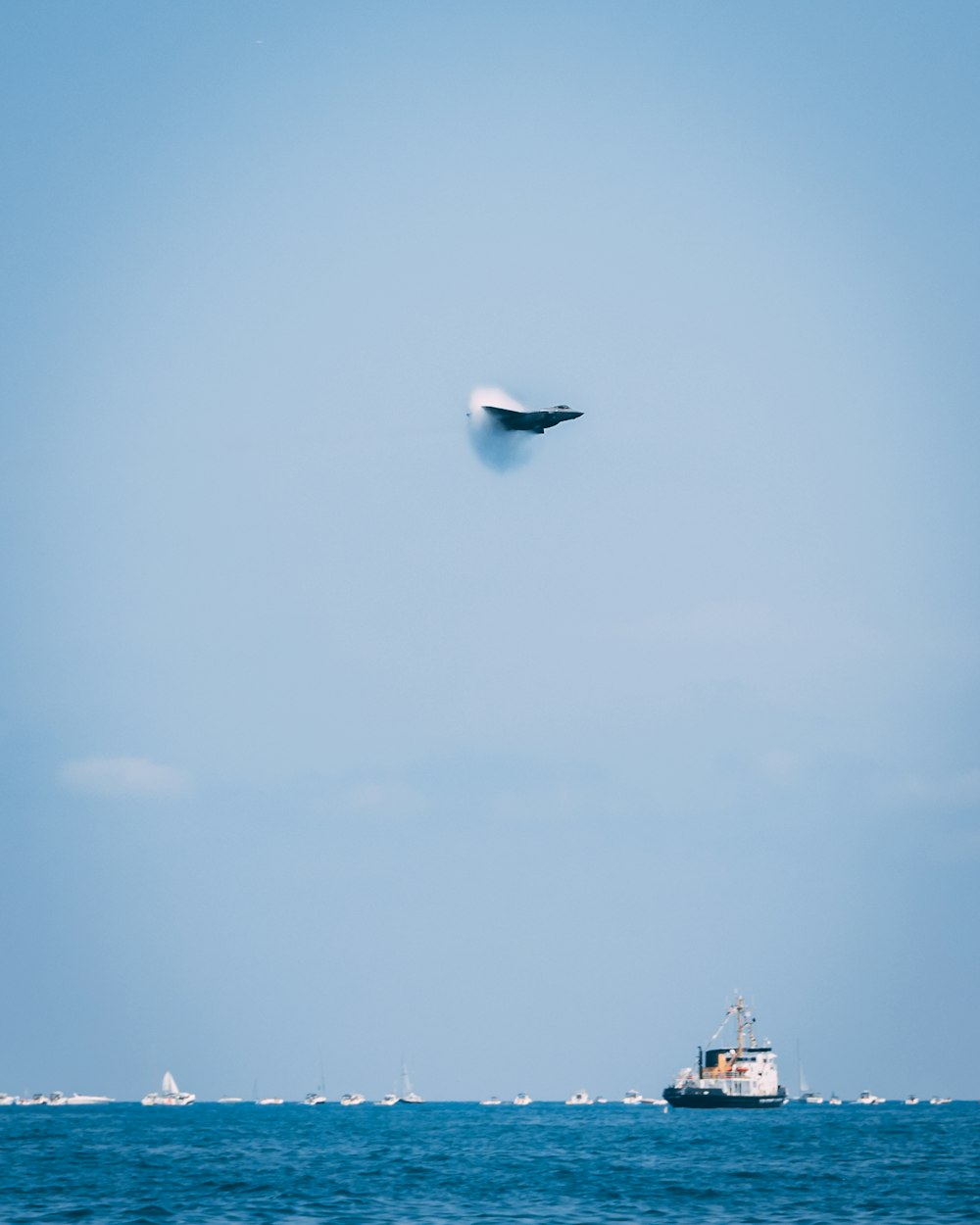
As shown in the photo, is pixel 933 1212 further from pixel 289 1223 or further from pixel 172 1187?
pixel 172 1187

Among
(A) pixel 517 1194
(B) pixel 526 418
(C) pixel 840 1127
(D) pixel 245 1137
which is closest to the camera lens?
(A) pixel 517 1194

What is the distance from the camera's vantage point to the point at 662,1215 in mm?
77250

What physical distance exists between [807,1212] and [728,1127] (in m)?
105

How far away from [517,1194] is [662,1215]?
612 inches

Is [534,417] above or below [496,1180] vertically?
above

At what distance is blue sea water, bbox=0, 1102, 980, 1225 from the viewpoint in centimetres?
7888

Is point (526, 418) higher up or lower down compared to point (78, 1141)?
higher up

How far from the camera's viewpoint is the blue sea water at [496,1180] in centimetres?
7888

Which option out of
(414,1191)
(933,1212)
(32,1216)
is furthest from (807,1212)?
(32,1216)

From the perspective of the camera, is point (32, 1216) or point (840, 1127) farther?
point (840, 1127)

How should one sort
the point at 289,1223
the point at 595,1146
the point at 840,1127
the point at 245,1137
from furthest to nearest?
1. the point at 840,1127
2. the point at 245,1137
3. the point at 595,1146
4. the point at 289,1223

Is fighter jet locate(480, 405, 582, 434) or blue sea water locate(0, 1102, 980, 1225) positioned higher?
fighter jet locate(480, 405, 582, 434)

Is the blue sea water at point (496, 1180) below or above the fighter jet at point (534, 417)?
below

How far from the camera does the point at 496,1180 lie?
102 m
